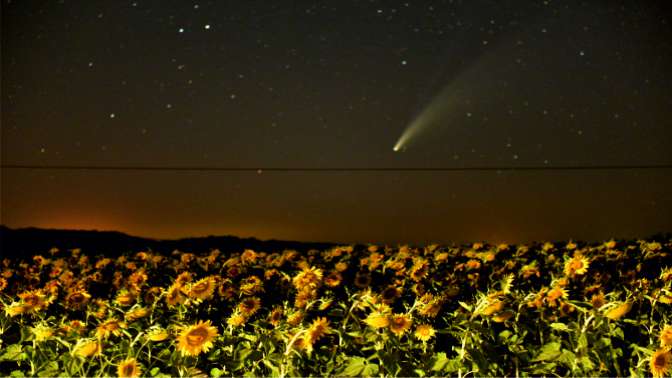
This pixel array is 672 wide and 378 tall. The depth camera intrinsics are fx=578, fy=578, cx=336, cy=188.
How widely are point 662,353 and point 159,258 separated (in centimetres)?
702

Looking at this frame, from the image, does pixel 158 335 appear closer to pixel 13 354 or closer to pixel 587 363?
pixel 13 354

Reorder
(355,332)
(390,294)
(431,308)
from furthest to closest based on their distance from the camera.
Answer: (390,294) → (431,308) → (355,332)

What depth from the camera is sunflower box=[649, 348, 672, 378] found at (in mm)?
2654

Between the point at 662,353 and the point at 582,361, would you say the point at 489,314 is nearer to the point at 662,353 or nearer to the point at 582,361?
the point at 582,361

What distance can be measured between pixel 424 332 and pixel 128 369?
5.05 feet

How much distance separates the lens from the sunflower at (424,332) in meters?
3.11

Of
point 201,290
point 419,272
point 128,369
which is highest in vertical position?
point 419,272

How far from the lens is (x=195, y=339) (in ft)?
9.70

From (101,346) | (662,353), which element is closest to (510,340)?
(662,353)

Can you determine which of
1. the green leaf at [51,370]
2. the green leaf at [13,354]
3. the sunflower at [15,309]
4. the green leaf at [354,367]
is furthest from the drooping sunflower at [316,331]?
the sunflower at [15,309]

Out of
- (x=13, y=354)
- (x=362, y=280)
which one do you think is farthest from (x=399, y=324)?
(x=362, y=280)

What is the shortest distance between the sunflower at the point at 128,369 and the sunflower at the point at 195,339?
221 millimetres

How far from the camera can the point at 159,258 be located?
838cm

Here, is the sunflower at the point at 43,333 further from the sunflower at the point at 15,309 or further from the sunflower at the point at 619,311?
the sunflower at the point at 619,311
